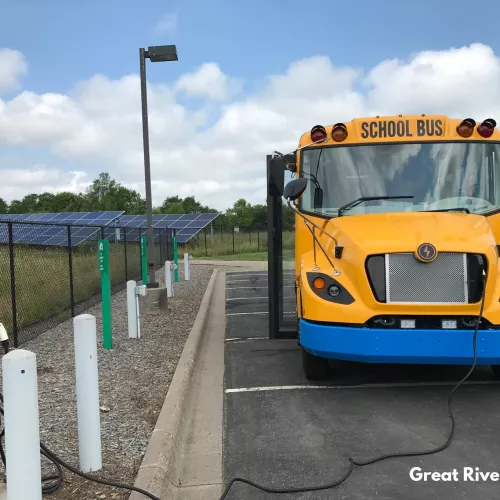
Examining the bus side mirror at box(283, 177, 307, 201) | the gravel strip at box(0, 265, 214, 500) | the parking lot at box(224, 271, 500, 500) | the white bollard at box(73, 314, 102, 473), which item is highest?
the bus side mirror at box(283, 177, 307, 201)

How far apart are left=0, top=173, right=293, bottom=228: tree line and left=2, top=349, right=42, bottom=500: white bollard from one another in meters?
70.8

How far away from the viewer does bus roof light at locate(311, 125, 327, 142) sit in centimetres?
577

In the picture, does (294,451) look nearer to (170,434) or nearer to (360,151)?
(170,434)

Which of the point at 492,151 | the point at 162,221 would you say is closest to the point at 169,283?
the point at 492,151

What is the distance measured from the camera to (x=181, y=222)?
3741cm

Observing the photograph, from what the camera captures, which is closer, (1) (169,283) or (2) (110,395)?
(2) (110,395)

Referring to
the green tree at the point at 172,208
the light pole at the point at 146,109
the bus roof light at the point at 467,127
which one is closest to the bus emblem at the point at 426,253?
the bus roof light at the point at 467,127

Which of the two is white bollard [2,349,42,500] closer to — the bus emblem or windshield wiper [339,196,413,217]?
the bus emblem

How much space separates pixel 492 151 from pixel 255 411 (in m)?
3.71

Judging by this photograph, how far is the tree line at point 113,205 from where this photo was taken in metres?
80.4

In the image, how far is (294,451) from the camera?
153 inches

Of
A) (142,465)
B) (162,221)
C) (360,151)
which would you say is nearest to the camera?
(142,465)

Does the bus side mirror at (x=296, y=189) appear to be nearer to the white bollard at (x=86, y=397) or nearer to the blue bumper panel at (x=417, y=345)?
the blue bumper panel at (x=417, y=345)

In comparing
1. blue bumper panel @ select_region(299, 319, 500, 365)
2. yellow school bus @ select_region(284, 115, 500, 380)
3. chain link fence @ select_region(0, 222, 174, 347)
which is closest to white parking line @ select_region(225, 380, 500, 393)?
yellow school bus @ select_region(284, 115, 500, 380)
